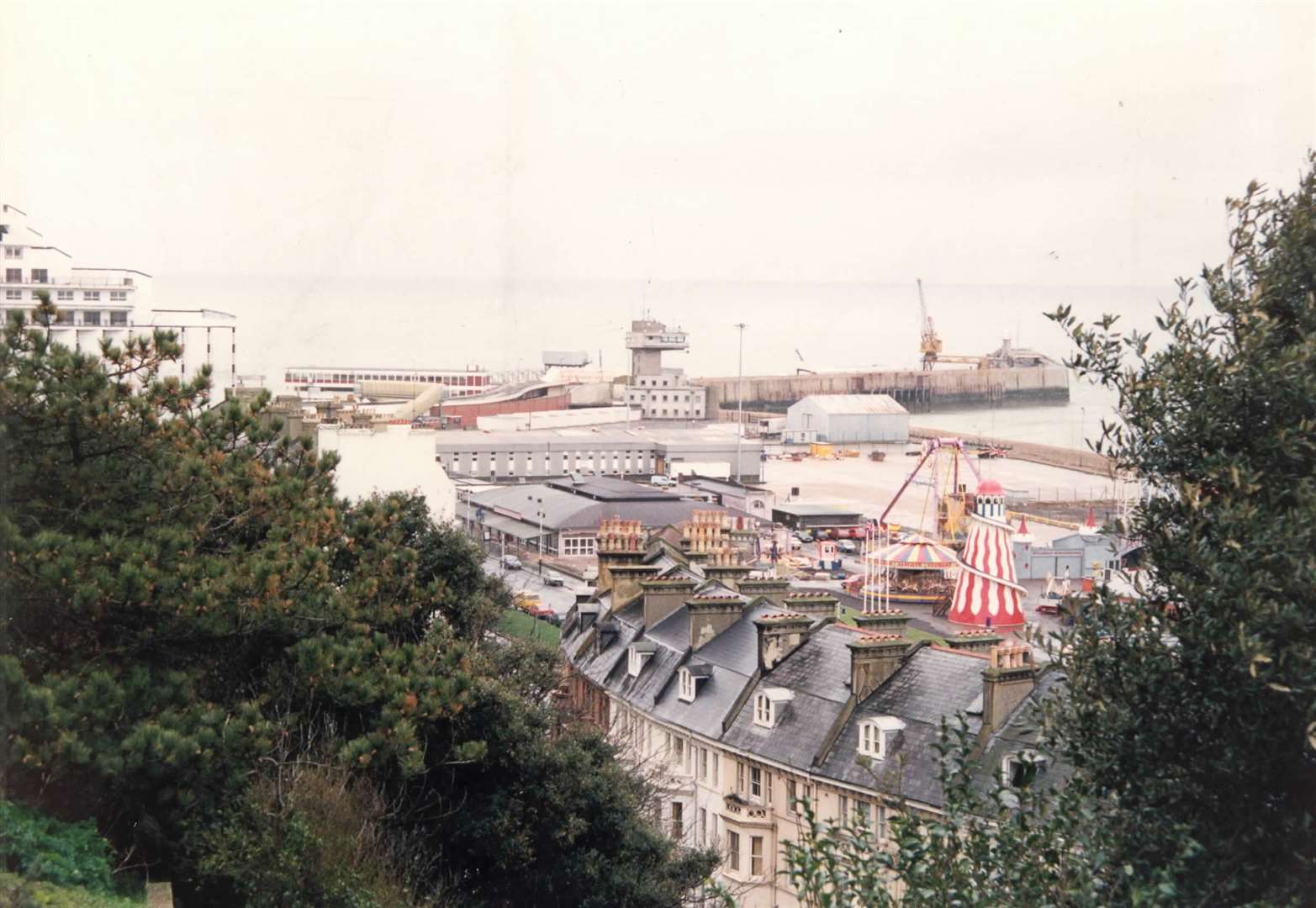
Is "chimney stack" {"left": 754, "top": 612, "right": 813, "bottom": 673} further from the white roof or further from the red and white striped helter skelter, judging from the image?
the white roof

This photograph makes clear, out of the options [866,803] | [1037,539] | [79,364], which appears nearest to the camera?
[79,364]

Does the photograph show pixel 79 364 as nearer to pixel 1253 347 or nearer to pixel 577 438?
pixel 1253 347

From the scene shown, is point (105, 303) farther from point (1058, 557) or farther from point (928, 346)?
point (928, 346)

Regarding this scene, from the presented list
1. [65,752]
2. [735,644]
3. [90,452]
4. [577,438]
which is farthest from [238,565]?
[577,438]

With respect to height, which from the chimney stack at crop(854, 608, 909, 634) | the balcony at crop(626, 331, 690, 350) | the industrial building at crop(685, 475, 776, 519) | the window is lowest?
the industrial building at crop(685, 475, 776, 519)

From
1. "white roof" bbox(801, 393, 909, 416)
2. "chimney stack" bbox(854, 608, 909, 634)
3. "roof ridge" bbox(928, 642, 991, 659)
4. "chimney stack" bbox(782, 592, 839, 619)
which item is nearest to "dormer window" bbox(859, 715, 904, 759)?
"roof ridge" bbox(928, 642, 991, 659)

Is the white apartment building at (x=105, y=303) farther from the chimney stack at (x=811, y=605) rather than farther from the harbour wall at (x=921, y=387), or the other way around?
the harbour wall at (x=921, y=387)

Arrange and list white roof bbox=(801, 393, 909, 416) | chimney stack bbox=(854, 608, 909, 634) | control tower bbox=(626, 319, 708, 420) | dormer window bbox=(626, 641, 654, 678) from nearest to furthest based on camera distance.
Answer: chimney stack bbox=(854, 608, 909, 634) < dormer window bbox=(626, 641, 654, 678) < white roof bbox=(801, 393, 909, 416) < control tower bbox=(626, 319, 708, 420)
